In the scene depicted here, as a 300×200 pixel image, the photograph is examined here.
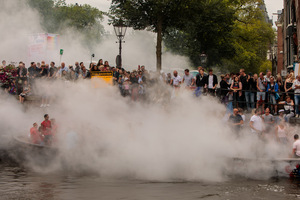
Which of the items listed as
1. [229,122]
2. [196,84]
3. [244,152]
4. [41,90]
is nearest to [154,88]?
[196,84]

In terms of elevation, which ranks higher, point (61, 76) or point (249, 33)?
Answer: point (249, 33)

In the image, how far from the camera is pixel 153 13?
1027 inches

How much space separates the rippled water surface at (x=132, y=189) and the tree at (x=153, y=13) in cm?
1449

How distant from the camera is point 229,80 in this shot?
15914 millimetres

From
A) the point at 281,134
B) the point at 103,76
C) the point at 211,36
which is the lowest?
the point at 281,134

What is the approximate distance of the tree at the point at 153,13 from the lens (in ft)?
84.5

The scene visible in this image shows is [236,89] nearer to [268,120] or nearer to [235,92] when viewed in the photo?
[235,92]

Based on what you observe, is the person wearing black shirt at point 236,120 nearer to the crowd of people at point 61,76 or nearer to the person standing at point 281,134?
the person standing at point 281,134

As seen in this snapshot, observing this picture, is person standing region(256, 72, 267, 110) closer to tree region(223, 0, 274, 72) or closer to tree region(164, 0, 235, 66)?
tree region(164, 0, 235, 66)

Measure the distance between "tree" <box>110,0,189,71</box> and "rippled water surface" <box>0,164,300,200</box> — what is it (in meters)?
14.5

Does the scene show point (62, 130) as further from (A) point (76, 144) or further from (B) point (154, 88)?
(B) point (154, 88)

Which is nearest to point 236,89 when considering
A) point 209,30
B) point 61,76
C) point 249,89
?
point 249,89

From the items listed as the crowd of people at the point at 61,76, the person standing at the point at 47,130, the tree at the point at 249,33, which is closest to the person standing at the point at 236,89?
the crowd of people at the point at 61,76

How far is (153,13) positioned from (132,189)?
1726 centimetres
